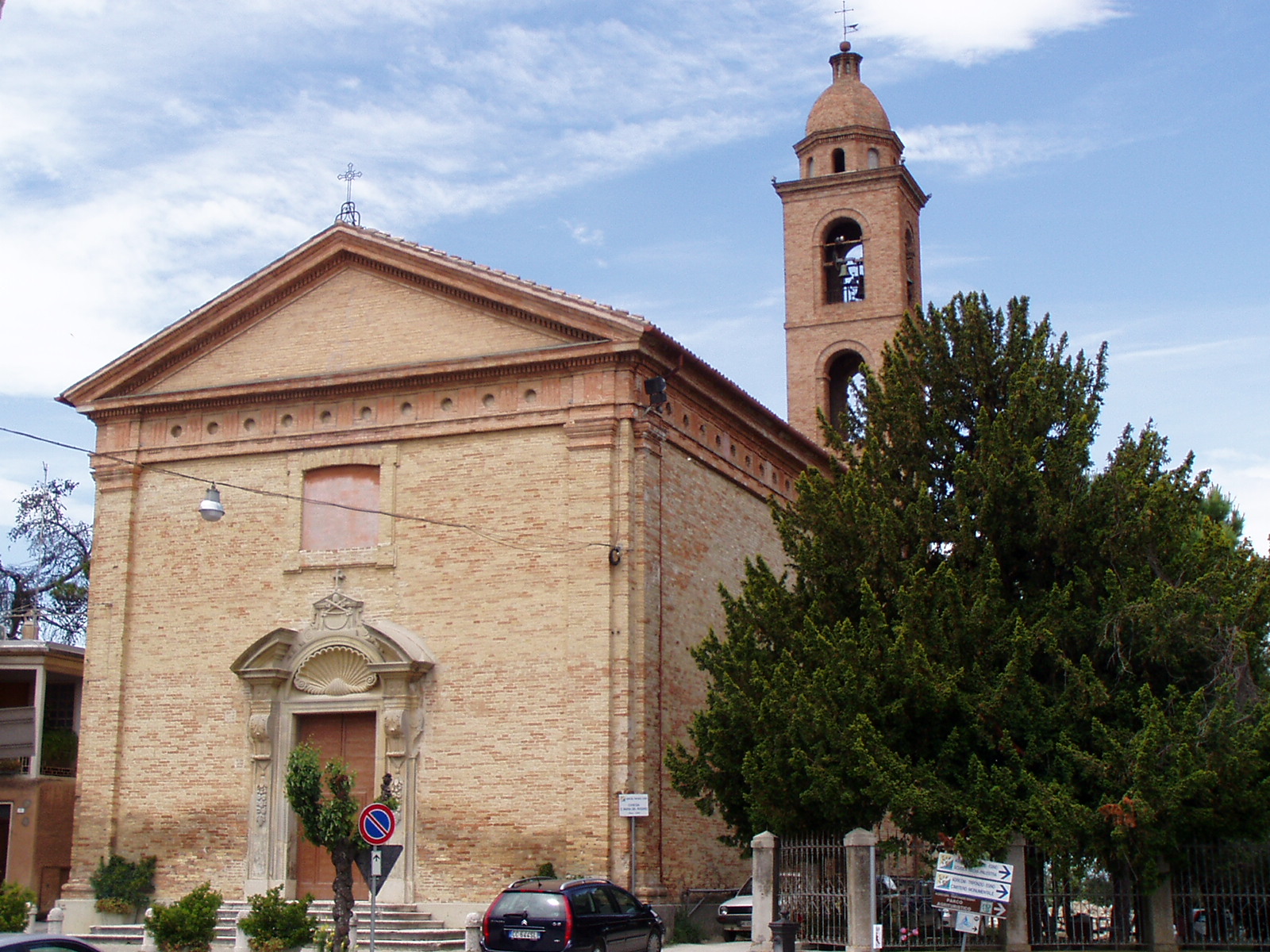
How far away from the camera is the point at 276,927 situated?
19.4 meters

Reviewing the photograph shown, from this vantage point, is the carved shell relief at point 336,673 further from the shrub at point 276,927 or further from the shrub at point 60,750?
the shrub at point 60,750

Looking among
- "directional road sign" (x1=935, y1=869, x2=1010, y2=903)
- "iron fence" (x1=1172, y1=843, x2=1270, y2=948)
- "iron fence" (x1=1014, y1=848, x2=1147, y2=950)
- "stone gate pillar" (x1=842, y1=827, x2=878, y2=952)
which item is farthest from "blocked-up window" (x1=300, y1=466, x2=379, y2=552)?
→ "iron fence" (x1=1172, y1=843, x2=1270, y2=948)

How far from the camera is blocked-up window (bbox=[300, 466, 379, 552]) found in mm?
24031

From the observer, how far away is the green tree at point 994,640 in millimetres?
17594

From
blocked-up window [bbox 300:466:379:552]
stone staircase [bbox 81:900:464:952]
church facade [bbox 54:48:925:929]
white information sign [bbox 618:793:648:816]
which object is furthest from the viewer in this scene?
blocked-up window [bbox 300:466:379:552]

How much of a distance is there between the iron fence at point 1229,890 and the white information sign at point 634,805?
22.7 ft

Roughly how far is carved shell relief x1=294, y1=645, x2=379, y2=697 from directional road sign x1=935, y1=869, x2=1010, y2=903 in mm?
9730

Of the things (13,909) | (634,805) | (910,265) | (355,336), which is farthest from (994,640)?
(910,265)

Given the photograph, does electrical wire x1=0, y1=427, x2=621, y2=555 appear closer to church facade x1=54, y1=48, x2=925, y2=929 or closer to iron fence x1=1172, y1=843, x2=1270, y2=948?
church facade x1=54, y1=48, x2=925, y2=929

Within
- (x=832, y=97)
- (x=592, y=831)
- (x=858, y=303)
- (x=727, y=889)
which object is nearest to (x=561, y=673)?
(x=592, y=831)

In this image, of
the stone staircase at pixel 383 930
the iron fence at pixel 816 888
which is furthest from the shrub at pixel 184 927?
the iron fence at pixel 816 888

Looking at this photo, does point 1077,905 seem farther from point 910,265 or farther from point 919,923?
point 910,265

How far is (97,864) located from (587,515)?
9669mm

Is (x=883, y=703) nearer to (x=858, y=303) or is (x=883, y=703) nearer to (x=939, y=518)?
(x=939, y=518)
